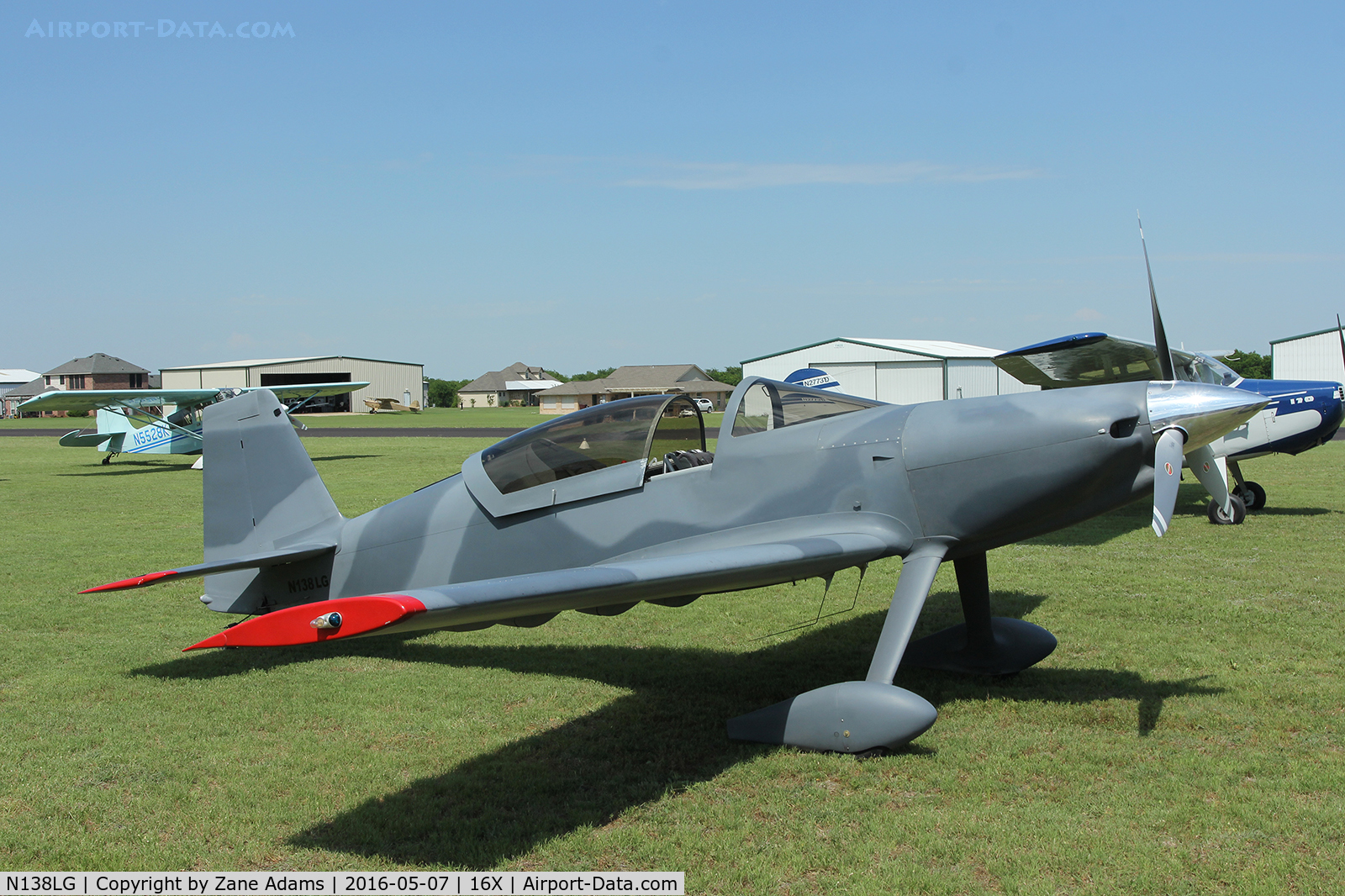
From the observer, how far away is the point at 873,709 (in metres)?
4.59

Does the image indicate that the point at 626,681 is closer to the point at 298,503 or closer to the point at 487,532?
the point at 487,532

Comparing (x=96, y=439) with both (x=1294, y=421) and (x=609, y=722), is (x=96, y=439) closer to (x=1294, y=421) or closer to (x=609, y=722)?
(x=609, y=722)

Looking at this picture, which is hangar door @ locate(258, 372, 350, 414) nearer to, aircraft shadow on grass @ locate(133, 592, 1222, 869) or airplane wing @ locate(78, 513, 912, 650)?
aircraft shadow on grass @ locate(133, 592, 1222, 869)

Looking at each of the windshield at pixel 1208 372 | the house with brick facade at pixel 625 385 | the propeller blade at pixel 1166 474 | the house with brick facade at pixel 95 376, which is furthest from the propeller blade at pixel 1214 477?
the house with brick facade at pixel 95 376

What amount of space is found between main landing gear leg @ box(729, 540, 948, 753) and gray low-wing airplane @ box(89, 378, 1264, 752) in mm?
10

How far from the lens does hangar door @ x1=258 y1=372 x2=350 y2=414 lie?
3152 inches

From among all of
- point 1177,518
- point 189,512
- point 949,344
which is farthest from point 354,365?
point 1177,518

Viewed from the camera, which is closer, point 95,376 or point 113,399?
point 113,399

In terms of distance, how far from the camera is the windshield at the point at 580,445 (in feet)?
18.3

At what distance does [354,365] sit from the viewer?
9369 cm

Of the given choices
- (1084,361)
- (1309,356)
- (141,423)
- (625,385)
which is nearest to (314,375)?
(625,385)

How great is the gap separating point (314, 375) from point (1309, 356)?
82.0 m

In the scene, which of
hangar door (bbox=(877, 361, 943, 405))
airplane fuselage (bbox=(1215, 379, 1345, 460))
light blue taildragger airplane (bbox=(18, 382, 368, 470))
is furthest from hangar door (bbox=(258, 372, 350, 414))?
airplane fuselage (bbox=(1215, 379, 1345, 460))

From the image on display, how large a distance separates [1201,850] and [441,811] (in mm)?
3182
